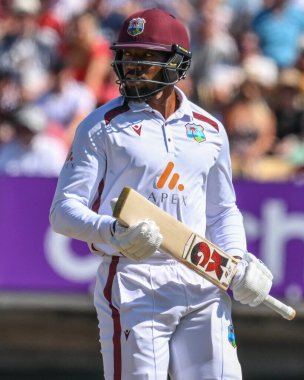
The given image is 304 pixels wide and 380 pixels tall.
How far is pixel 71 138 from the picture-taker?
890 centimetres

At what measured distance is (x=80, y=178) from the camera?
4145 millimetres

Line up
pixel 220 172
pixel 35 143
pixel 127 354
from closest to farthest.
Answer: pixel 127 354, pixel 220 172, pixel 35 143

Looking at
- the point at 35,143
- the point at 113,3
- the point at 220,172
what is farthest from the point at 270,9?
the point at 220,172

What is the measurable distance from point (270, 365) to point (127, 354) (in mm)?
4508

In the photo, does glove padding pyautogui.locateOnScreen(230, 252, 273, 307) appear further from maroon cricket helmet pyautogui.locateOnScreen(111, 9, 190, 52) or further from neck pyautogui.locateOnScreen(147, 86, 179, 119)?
maroon cricket helmet pyautogui.locateOnScreen(111, 9, 190, 52)

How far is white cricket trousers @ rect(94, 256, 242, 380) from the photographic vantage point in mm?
4125

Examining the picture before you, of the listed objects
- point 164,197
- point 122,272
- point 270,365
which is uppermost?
point 164,197

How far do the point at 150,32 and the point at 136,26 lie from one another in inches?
2.5

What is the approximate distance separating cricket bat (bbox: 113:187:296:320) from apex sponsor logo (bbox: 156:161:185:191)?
21 cm

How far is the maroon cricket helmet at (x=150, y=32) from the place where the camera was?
423 cm

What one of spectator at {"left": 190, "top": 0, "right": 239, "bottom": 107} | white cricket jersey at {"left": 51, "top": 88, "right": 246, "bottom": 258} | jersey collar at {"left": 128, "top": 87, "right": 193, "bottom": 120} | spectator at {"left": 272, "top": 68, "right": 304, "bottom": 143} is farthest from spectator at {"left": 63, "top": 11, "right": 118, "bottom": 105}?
white cricket jersey at {"left": 51, "top": 88, "right": 246, "bottom": 258}

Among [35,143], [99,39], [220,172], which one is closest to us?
[220,172]

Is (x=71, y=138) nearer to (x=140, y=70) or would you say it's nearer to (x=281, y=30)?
(x=281, y=30)

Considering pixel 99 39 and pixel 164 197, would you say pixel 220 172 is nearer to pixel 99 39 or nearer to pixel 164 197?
pixel 164 197
